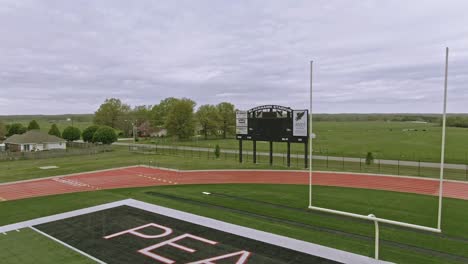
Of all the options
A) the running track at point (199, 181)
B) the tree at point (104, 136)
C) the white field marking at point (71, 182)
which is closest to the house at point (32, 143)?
the tree at point (104, 136)

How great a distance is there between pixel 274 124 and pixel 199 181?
30.9 ft

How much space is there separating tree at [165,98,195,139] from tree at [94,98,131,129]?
21.2 meters

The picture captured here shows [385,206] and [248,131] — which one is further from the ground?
[248,131]

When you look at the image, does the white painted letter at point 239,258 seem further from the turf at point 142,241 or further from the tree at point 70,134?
the tree at point 70,134

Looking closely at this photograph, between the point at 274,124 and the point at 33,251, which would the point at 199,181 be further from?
the point at 33,251

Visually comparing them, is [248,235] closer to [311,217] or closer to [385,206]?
[311,217]

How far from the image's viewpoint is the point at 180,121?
71.9 meters

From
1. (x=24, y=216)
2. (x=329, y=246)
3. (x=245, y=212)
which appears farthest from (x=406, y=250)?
(x=24, y=216)

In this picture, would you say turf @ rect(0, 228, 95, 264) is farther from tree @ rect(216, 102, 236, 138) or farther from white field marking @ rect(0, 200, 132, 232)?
tree @ rect(216, 102, 236, 138)

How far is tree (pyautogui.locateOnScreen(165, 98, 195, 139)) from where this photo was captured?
71500 mm

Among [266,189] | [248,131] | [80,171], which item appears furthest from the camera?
[248,131]

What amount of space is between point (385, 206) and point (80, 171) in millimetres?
25302

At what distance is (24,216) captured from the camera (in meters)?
15.4

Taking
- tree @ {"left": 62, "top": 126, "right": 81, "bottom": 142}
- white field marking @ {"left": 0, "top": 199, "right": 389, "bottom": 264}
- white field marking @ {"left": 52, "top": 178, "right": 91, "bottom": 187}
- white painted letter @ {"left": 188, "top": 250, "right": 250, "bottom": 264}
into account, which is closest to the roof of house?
tree @ {"left": 62, "top": 126, "right": 81, "bottom": 142}
